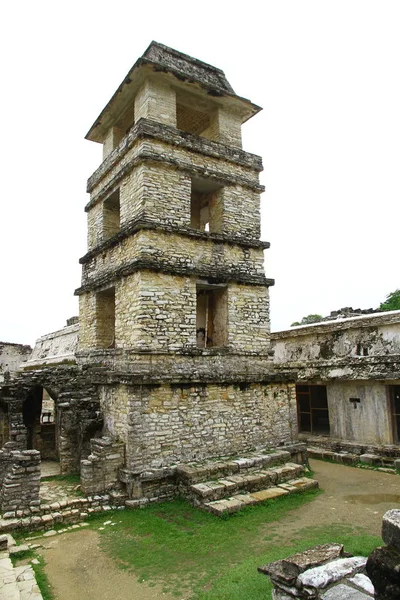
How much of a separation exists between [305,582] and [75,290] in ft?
37.4

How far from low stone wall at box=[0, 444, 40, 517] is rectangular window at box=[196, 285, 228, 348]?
5707 mm

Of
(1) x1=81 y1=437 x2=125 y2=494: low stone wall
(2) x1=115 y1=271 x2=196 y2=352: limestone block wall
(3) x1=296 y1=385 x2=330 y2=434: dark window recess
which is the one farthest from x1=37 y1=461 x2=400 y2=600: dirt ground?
(2) x1=115 y1=271 x2=196 y2=352: limestone block wall

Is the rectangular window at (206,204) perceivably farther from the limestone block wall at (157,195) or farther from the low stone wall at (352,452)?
the low stone wall at (352,452)

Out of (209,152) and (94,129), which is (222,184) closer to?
(209,152)

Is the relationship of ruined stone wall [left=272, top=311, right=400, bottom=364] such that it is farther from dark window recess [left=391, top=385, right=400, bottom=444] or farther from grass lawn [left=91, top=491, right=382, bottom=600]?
grass lawn [left=91, top=491, right=382, bottom=600]

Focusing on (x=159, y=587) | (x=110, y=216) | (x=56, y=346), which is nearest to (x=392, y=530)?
(x=159, y=587)

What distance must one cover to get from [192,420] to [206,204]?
755 centimetres

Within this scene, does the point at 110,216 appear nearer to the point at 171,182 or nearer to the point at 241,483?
the point at 171,182

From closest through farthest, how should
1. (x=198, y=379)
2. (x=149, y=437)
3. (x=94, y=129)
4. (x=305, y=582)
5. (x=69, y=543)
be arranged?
(x=305, y=582), (x=69, y=543), (x=149, y=437), (x=198, y=379), (x=94, y=129)

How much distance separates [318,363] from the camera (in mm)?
14711

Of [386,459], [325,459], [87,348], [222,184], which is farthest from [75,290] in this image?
[386,459]

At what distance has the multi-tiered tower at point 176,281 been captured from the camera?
9781mm

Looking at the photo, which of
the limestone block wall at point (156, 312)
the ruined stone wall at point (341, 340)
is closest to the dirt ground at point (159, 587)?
the ruined stone wall at point (341, 340)

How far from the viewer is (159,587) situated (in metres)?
5.75
